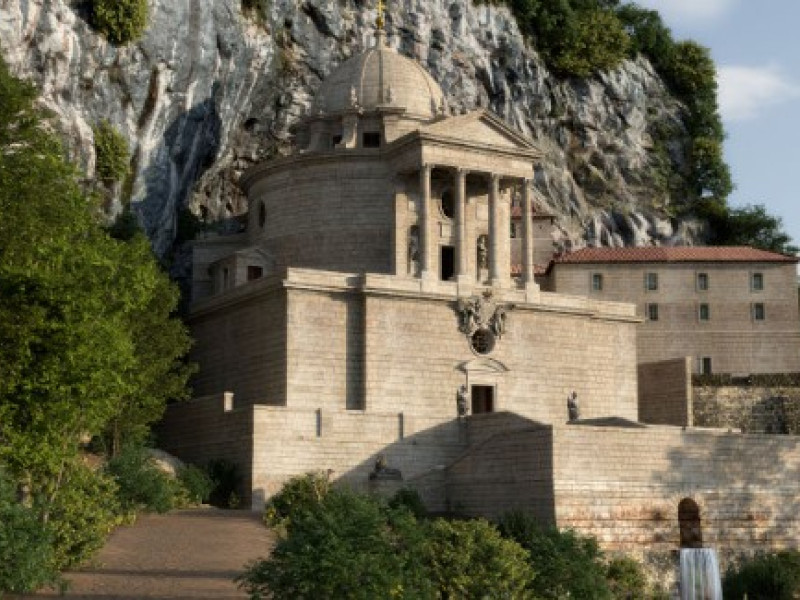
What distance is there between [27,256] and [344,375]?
21246 millimetres

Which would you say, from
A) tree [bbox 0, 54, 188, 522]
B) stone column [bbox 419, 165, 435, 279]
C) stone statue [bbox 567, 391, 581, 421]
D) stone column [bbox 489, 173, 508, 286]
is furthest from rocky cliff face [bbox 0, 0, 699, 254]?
stone statue [bbox 567, 391, 581, 421]

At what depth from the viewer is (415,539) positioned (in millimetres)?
19188

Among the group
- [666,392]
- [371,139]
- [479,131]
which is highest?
[371,139]

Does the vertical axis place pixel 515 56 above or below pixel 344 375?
above

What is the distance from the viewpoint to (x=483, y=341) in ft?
157

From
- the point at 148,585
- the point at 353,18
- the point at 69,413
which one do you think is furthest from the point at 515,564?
the point at 353,18

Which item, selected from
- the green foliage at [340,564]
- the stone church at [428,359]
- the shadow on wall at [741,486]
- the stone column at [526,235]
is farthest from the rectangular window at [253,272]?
the green foliage at [340,564]

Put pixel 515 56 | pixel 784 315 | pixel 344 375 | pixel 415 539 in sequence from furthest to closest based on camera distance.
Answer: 1. pixel 515 56
2. pixel 784 315
3. pixel 344 375
4. pixel 415 539

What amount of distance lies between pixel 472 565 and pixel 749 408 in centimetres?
4128

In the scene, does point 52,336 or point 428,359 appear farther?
point 428,359

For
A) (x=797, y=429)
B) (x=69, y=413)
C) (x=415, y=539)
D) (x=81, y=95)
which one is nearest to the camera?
(x=415, y=539)

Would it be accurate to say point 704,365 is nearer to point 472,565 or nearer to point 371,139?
point 371,139

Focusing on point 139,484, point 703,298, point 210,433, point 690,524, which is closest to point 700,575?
point 690,524

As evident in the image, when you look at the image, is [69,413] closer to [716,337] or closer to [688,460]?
[688,460]
